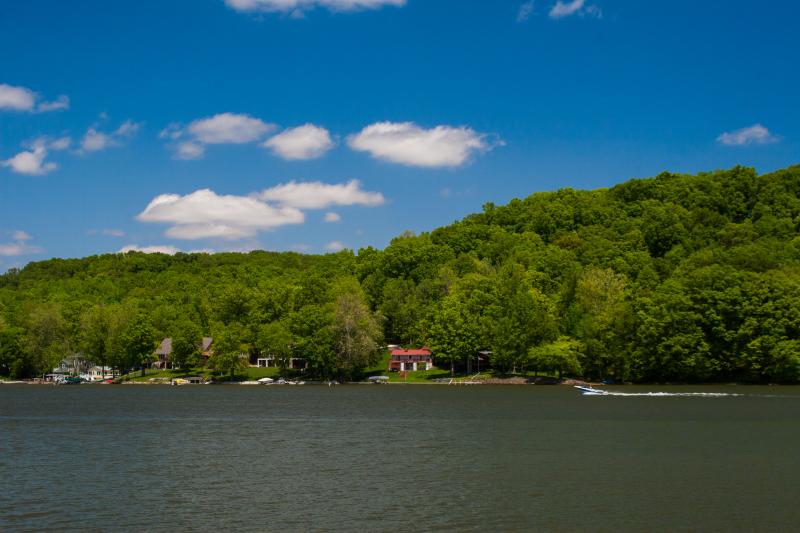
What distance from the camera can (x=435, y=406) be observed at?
277ft

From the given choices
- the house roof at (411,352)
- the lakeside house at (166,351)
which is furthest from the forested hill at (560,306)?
the lakeside house at (166,351)

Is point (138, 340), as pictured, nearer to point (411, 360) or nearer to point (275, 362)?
point (275, 362)

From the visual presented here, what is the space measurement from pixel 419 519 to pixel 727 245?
490ft

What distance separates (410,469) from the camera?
42.3m

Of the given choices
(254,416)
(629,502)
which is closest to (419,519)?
(629,502)

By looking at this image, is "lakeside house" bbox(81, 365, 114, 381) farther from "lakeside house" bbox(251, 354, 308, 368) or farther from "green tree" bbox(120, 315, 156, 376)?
"lakeside house" bbox(251, 354, 308, 368)

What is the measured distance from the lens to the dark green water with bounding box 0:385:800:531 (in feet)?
101

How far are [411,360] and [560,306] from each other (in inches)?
1167

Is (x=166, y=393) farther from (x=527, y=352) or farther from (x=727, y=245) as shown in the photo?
(x=727, y=245)

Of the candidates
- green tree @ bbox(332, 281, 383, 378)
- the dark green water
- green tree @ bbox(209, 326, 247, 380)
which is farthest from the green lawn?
the dark green water

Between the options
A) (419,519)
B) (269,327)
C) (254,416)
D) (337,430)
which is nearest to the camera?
(419,519)

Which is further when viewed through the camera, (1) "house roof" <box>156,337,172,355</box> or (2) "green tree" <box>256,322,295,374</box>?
(1) "house roof" <box>156,337,172,355</box>

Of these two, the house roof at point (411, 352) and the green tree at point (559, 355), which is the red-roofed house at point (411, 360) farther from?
the green tree at point (559, 355)

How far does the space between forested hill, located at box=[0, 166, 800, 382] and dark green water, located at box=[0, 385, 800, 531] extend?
3127 centimetres
